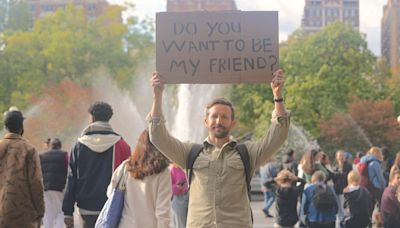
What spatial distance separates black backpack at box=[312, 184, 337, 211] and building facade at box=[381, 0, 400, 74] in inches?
6140

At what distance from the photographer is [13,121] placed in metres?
8.73

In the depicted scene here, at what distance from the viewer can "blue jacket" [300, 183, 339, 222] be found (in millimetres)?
12562

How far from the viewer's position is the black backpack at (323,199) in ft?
41.1

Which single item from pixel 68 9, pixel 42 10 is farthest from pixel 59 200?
pixel 42 10

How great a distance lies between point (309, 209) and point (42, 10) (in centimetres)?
15295

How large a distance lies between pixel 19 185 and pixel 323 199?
5314mm

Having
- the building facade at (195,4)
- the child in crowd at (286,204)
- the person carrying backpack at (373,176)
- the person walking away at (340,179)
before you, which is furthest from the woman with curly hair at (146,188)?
the building facade at (195,4)

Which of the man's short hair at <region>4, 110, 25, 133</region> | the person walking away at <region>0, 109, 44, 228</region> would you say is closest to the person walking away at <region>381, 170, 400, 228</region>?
the person walking away at <region>0, 109, 44, 228</region>

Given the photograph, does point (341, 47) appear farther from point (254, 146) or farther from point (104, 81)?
point (254, 146)

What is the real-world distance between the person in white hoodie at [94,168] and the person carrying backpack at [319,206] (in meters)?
4.31

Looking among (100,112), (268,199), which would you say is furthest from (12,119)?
(268,199)

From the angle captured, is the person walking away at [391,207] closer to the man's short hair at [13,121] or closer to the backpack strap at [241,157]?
the man's short hair at [13,121]

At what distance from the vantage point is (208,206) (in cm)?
583

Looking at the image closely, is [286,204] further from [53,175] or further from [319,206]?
[53,175]
